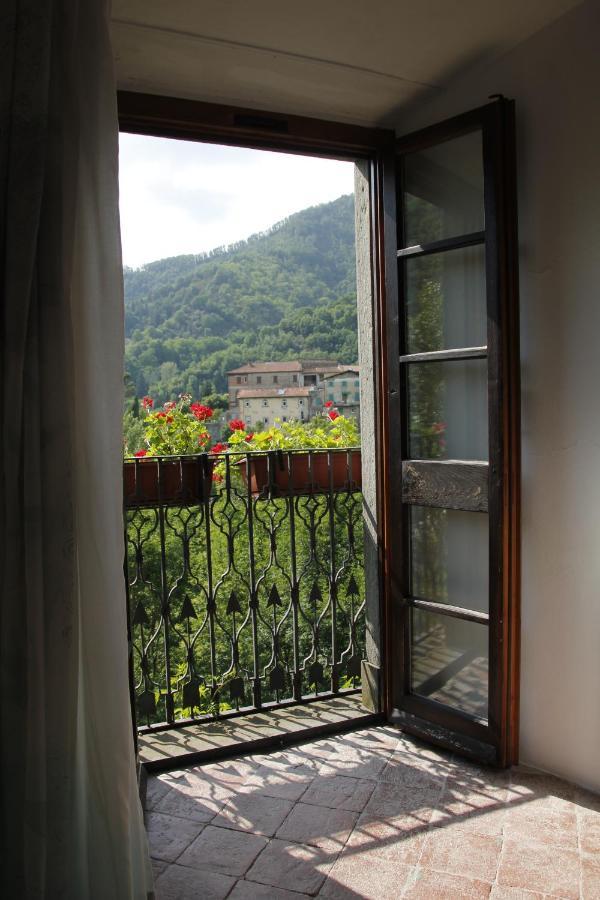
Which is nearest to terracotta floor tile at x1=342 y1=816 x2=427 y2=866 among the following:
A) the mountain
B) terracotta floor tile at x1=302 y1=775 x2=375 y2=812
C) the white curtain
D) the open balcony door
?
terracotta floor tile at x1=302 y1=775 x2=375 y2=812

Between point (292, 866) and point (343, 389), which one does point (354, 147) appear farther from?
point (292, 866)

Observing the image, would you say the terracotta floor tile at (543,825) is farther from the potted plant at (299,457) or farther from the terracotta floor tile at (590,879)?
the potted plant at (299,457)

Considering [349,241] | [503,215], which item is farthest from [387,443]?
[349,241]

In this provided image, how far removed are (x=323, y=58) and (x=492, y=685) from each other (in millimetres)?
2252

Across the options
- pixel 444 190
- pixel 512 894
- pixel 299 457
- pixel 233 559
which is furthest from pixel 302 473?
pixel 512 894

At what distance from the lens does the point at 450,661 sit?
277 centimetres

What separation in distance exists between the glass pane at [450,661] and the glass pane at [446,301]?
1080 millimetres

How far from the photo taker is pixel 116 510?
1.59m

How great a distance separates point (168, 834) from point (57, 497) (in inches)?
54.6

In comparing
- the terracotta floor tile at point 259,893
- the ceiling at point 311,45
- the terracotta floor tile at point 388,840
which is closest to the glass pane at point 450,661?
the terracotta floor tile at point 388,840

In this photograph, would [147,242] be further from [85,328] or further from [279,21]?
[85,328]

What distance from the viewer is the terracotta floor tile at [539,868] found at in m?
1.92

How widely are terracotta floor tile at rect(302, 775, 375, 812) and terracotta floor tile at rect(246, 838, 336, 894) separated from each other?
255 mm

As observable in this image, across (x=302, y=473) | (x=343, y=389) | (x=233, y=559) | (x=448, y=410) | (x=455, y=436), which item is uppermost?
(x=343, y=389)
